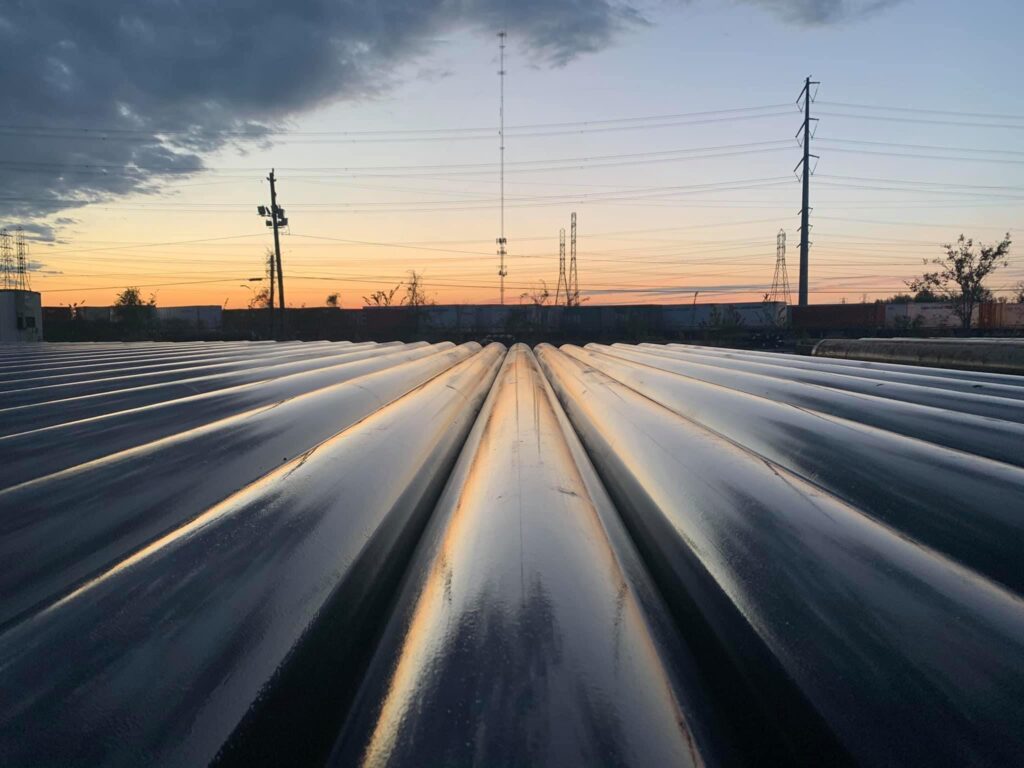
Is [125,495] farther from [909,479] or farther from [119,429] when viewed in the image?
[909,479]

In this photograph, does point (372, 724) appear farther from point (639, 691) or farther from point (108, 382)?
point (108, 382)

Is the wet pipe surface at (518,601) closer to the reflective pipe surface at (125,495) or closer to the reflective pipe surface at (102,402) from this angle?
the reflective pipe surface at (125,495)

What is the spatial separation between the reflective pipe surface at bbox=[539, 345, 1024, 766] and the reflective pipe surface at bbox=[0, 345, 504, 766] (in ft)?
1.80

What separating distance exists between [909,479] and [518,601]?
3.03 feet

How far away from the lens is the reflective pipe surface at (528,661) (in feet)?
2.06

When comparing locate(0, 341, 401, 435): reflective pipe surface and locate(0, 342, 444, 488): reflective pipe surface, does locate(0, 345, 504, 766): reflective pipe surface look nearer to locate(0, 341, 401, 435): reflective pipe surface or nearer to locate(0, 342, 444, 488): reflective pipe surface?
locate(0, 342, 444, 488): reflective pipe surface

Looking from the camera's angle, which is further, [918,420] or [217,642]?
[918,420]

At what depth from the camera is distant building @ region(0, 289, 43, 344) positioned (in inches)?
1076

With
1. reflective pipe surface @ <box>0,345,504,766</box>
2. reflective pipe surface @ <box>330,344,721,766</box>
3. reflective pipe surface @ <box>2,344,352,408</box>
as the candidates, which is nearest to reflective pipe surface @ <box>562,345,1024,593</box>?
reflective pipe surface @ <box>330,344,721,766</box>

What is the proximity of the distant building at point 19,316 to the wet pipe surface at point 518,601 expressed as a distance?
3241cm

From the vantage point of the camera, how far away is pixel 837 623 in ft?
2.67

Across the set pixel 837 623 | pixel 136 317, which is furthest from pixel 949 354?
pixel 136 317

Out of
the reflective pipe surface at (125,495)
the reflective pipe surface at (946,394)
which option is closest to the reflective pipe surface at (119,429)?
the reflective pipe surface at (125,495)

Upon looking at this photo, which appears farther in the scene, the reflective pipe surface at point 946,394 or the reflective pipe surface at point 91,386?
the reflective pipe surface at point 91,386
